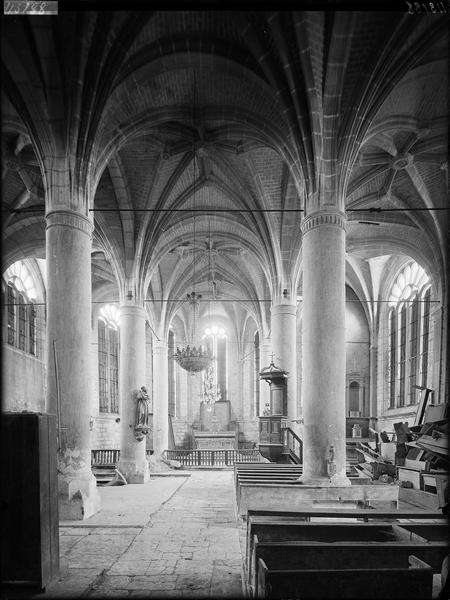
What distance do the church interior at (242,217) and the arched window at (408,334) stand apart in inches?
18.6

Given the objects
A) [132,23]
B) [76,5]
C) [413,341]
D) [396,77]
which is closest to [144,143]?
[132,23]

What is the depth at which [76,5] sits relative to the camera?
2.96 m

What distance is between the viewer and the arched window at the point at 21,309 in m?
22.8

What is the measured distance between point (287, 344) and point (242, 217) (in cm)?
478

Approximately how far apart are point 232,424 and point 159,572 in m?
29.5

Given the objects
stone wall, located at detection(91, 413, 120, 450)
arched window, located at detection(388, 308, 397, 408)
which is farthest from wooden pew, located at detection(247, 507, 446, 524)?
stone wall, located at detection(91, 413, 120, 450)

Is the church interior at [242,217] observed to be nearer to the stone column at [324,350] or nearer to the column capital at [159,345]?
the stone column at [324,350]

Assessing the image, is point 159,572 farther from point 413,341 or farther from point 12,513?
point 413,341

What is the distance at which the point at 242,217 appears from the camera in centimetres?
1878

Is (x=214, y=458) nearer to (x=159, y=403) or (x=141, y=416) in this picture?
(x=159, y=403)

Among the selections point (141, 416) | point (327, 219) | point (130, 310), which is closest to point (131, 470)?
point (141, 416)

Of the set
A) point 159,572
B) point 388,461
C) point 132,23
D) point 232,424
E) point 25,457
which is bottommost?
point 232,424

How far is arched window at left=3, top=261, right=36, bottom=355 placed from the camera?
22781mm

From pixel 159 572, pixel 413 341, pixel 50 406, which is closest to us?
pixel 159 572
